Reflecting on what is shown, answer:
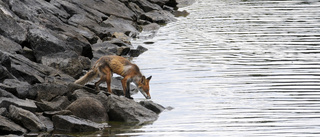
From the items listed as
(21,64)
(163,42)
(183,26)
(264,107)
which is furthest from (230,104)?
(183,26)

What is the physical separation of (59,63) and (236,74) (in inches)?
215

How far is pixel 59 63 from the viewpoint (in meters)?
19.7

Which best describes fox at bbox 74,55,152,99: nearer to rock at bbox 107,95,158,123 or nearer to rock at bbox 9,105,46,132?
rock at bbox 107,95,158,123

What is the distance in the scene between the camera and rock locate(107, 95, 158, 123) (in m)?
15.2

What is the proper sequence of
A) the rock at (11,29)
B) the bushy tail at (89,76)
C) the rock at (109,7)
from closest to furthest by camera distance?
the bushy tail at (89,76) → the rock at (11,29) → the rock at (109,7)

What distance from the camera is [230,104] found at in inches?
646

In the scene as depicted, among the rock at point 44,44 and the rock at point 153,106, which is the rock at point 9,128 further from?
the rock at point 44,44

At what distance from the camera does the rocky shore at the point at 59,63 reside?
14242 millimetres

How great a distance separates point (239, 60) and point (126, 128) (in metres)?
9.39

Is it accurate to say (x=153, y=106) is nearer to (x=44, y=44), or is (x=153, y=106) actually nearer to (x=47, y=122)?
(x=47, y=122)

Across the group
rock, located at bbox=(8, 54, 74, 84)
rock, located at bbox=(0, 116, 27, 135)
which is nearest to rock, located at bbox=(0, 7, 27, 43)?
rock, located at bbox=(8, 54, 74, 84)

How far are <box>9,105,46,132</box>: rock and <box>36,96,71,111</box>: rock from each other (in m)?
0.96

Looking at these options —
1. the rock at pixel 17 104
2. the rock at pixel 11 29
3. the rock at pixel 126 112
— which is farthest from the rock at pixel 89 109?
the rock at pixel 11 29

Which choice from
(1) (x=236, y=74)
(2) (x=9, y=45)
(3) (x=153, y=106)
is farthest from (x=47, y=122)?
(1) (x=236, y=74)
